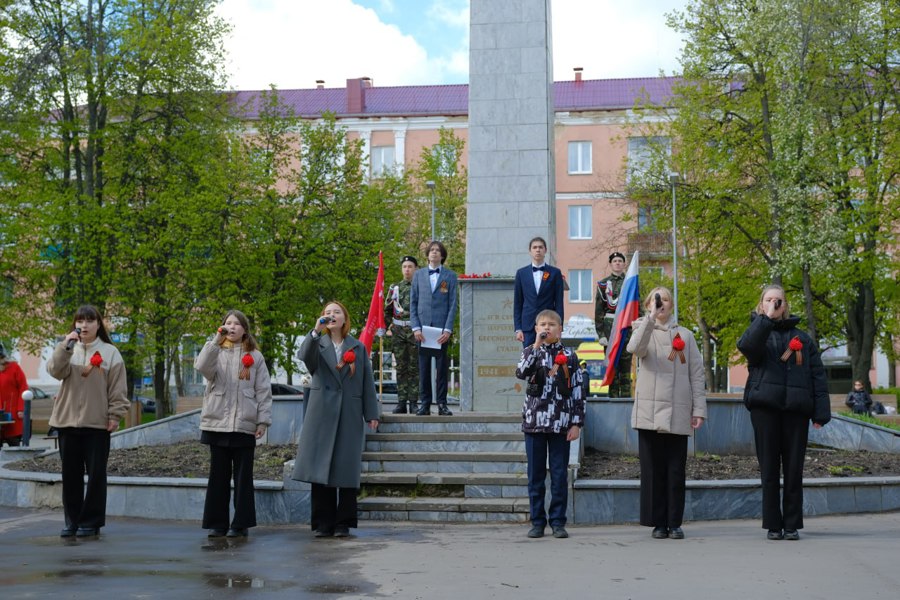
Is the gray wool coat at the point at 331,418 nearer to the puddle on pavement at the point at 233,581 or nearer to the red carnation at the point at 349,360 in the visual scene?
the red carnation at the point at 349,360

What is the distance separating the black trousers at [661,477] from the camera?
8.76 meters

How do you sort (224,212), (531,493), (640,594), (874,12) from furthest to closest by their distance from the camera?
(224,212)
(874,12)
(531,493)
(640,594)

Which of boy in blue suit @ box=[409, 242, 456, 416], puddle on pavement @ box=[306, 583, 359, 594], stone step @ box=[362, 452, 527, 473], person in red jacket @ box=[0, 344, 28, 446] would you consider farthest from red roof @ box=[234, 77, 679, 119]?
puddle on pavement @ box=[306, 583, 359, 594]

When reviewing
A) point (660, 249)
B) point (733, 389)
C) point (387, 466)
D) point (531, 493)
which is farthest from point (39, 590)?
point (733, 389)

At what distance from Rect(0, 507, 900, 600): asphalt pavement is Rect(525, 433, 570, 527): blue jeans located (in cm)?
23

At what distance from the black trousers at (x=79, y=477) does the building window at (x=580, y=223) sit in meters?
45.4

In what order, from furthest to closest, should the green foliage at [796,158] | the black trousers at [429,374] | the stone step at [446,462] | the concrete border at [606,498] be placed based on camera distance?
the green foliage at [796,158] < the black trousers at [429,374] < the stone step at [446,462] < the concrete border at [606,498]

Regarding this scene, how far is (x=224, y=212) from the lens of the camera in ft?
105

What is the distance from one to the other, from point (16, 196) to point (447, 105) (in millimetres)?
29028

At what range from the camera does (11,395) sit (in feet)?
63.6

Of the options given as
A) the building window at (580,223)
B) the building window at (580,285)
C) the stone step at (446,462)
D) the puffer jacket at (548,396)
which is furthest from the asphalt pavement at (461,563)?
the building window at (580,223)

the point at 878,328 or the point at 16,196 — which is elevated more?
the point at 16,196

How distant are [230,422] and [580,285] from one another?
45.0m

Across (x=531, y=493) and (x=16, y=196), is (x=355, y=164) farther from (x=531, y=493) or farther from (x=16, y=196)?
(x=531, y=493)
